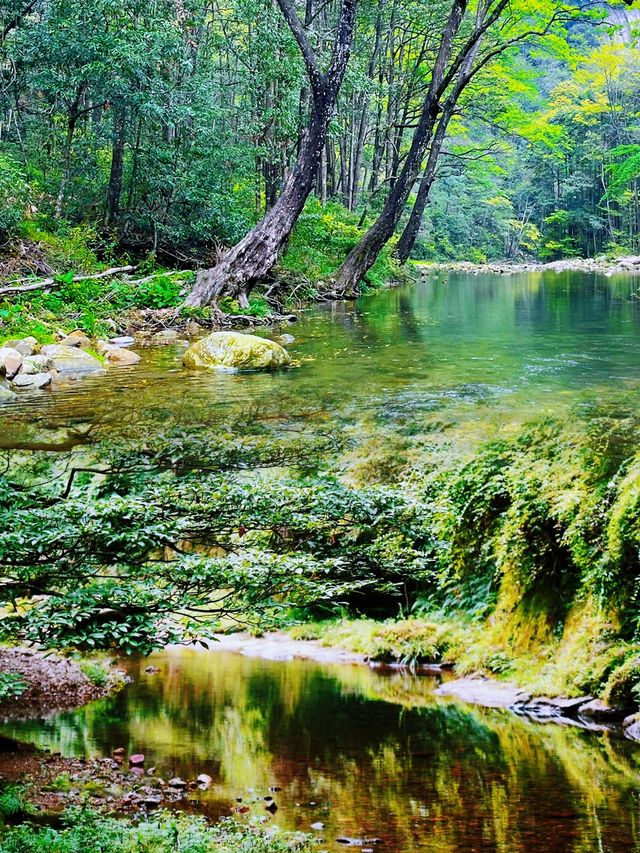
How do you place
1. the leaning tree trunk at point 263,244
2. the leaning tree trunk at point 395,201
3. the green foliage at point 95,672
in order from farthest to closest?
the leaning tree trunk at point 395,201 < the leaning tree trunk at point 263,244 < the green foliage at point 95,672

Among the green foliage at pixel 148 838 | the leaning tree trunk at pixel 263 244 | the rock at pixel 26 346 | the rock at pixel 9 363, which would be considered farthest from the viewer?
the leaning tree trunk at pixel 263 244

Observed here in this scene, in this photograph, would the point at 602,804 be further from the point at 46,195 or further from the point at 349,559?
the point at 46,195

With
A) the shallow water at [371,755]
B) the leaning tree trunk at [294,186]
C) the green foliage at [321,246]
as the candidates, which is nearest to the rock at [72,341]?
the leaning tree trunk at [294,186]

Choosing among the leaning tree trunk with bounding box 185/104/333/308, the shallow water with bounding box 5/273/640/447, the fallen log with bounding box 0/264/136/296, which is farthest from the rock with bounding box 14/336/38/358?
the leaning tree trunk with bounding box 185/104/333/308

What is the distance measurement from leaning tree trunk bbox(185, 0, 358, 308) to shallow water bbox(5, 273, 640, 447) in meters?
1.14

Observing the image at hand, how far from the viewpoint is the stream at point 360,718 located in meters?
3.33

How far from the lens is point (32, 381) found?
8.27 meters

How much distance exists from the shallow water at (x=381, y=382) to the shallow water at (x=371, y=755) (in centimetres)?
198

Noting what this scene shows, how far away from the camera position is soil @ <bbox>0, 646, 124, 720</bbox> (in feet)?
17.8

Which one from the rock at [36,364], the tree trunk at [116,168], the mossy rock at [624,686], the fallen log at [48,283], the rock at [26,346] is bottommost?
the mossy rock at [624,686]

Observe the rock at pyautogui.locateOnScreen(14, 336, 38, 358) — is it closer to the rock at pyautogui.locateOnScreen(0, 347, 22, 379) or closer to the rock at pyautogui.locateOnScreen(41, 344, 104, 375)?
the rock at pyautogui.locateOnScreen(41, 344, 104, 375)

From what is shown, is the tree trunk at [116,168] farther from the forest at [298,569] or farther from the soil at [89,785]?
the soil at [89,785]

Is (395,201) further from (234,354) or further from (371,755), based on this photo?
(371,755)

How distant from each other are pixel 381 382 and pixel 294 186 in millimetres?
6940
